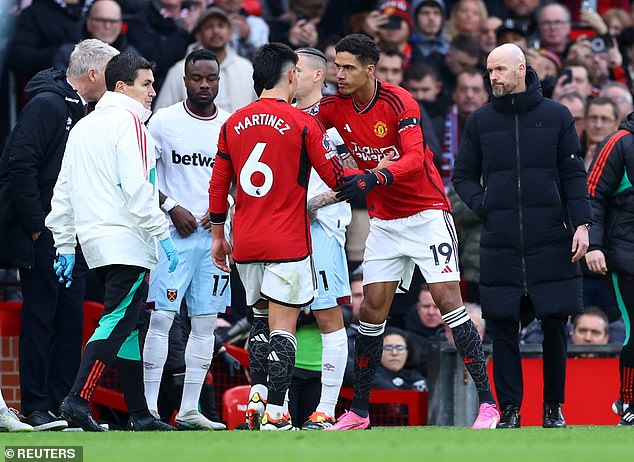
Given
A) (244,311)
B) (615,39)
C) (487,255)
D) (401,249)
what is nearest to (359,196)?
(401,249)

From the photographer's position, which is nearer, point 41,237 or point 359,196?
point 359,196

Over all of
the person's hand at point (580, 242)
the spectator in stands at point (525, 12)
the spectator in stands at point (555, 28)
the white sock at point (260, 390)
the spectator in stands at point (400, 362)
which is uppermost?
the spectator in stands at point (525, 12)

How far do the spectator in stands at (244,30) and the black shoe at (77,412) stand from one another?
6.39 m

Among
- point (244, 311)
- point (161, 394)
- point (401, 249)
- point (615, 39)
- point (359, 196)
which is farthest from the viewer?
point (615, 39)

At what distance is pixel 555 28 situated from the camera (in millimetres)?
16312

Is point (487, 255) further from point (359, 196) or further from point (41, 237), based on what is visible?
point (41, 237)

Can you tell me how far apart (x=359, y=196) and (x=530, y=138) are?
1.42 metres

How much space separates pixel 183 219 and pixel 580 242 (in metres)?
2.69

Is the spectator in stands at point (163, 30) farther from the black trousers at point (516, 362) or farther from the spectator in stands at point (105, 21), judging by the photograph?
the black trousers at point (516, 362)

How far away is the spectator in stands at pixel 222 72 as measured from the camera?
13.0 metres

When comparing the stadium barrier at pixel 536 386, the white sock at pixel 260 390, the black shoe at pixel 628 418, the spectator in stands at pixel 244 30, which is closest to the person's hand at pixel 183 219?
the white sock at pixel 260 390

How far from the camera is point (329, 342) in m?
9.45

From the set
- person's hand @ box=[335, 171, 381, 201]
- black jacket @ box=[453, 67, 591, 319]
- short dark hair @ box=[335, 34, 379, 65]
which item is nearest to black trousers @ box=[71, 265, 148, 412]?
person's hand @ box=[335, 171, 381, 201]

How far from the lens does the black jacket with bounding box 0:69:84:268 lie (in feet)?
31.1
